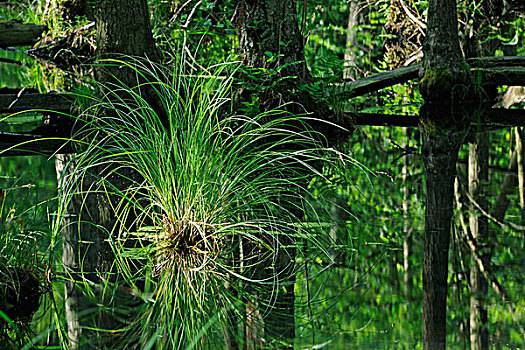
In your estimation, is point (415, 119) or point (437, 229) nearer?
point (437, 229)

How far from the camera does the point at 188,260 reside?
2.74 m

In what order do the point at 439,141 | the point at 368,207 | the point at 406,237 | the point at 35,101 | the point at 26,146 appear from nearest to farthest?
the point at 406,237, the point at 368,207, the point at 439,141, the point at 26,146, the point at 35,101

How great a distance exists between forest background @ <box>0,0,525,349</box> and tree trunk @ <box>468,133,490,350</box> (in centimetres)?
2

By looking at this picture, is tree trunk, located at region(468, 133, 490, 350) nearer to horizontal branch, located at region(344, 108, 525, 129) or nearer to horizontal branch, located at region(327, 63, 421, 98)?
horizontal branch, located at region(344, 108, 525, 129)

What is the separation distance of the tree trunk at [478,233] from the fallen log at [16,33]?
A: 6570mm

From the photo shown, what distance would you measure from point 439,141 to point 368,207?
134cm

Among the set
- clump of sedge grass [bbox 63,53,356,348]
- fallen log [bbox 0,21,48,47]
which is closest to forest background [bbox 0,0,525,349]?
clump of sedge grass [bbox 63,53,356,348]

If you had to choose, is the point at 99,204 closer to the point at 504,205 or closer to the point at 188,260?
the point at 188,260

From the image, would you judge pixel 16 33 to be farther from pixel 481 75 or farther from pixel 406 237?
pixel 406 237

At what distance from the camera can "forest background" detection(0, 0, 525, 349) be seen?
219cm

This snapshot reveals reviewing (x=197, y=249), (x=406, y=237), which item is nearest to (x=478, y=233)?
(x=406, y=237)

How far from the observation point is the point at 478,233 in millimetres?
3404

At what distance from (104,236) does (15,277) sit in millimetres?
719

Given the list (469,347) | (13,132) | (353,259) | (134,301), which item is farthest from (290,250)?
(13,132)
